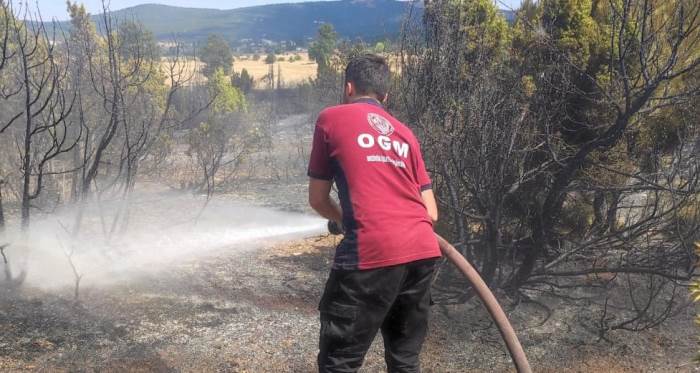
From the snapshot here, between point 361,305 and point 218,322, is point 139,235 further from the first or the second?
point 361,305

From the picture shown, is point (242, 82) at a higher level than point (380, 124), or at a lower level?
lower

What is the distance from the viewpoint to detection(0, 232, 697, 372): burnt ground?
411 centimetres

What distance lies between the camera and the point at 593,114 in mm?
6102

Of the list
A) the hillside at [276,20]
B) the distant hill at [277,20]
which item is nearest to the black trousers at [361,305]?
the hillside at [276,20]

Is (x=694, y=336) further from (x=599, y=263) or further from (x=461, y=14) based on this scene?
(x=461, y=14)

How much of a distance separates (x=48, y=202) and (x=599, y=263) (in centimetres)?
821

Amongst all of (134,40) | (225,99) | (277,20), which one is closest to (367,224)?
(134,40)

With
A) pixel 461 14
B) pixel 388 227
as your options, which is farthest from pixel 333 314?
pixel 461 14

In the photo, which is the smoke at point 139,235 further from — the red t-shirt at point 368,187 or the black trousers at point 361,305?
the red t-shirt at point 368,187

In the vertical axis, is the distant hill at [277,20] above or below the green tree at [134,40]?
above

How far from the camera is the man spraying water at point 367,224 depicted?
7.82 ft

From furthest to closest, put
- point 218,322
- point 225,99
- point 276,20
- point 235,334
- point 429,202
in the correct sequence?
point 276,20 < point 225,99 < point 218,322 < point 235,334 < point 429,202

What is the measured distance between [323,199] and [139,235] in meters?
6.30

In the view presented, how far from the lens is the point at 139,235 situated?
8.14 meters
